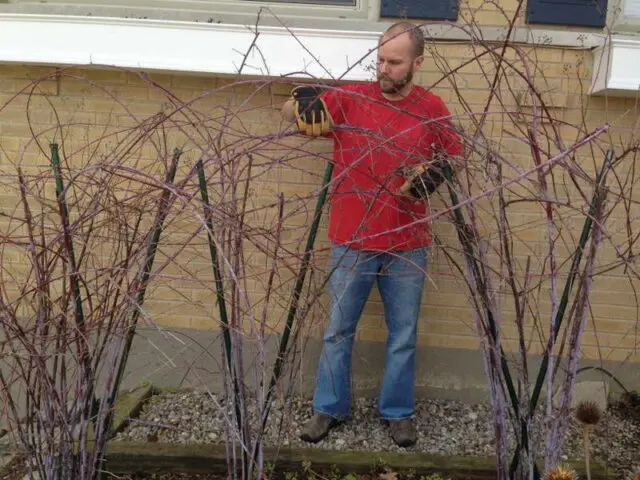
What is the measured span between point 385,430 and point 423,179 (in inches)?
61.0

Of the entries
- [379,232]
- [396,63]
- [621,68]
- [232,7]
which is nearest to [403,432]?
[379,232]

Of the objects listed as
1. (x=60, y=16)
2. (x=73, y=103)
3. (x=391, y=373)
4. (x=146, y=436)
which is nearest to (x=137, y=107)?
(x=73, y=103)

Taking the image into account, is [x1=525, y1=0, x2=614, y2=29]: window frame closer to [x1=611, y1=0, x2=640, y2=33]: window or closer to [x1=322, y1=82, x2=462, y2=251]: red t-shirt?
[x1=611, y1=0, x2=640, y2=33]: window

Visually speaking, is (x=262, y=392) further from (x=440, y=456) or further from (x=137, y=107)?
(x=137, y=107)

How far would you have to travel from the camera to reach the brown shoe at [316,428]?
3125 mm

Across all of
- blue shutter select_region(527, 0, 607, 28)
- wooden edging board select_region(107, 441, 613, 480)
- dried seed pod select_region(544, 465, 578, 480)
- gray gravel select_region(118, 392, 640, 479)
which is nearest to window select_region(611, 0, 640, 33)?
blue shutter select_region(527, 0, 607, 28)

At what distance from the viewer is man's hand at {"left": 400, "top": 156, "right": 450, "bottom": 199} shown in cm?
212

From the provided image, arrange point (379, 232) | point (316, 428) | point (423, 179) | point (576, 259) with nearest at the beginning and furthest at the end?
1. point (576, 259)
2. point (423, 179)
3. point (379, 232)
4. point (316, 428)

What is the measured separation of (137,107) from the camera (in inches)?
136

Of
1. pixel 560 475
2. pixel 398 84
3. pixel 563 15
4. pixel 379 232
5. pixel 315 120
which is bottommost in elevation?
pixel 560 475

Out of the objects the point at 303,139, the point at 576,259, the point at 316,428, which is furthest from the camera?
the point at 303,139

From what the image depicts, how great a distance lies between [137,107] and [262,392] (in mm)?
1867

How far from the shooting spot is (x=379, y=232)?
9.18 feet

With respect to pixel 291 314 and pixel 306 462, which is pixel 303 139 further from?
pixel 306 462
